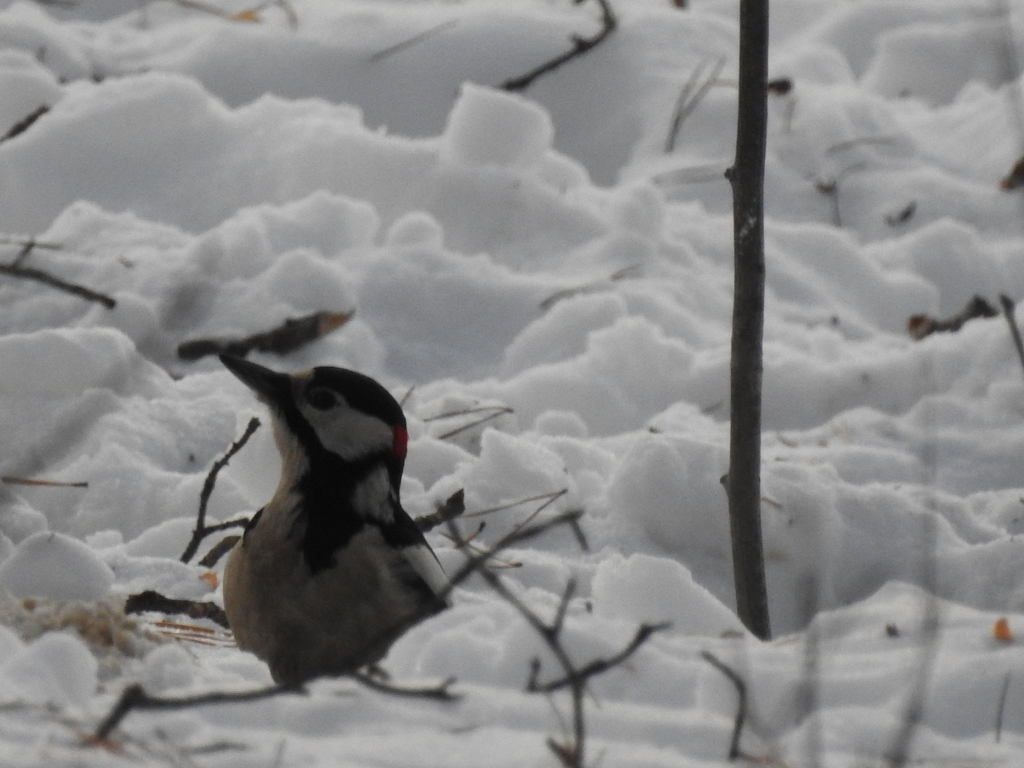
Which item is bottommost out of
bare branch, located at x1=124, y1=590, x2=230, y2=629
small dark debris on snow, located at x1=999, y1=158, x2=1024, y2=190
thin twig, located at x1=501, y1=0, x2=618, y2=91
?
small dark debris on snow, located at x1=999, y1=158, x2=1024, y2=190

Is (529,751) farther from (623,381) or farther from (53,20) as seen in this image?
(53,20)

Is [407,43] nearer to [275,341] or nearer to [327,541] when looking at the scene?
[275,341]

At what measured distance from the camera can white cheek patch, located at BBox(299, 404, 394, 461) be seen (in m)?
4.04

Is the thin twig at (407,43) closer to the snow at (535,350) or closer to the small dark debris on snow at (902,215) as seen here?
the snow at (535,350)

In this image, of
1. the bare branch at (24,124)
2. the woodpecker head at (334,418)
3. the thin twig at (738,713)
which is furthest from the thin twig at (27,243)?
the thin twig at (738,713)

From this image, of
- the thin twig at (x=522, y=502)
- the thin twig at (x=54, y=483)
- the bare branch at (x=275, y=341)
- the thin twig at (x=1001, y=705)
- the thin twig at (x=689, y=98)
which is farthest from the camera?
the thin twig at (x=689, y=98)

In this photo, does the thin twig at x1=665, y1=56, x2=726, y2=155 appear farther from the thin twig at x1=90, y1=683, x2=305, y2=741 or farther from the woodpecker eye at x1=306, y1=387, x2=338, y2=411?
the thin twig at x1=90, y1=683, x2=305, y2=741

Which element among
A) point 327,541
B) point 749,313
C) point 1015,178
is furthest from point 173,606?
point 1015,178

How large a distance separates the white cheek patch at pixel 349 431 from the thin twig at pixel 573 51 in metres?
3.96

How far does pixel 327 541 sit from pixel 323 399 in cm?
44

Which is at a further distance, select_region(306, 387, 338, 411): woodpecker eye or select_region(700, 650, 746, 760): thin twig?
select_region(306, 387, 338, 411): woodpecker eye

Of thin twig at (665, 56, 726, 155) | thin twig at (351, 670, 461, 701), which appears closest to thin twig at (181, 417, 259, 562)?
thin twig at (351, 670, 461, 701)

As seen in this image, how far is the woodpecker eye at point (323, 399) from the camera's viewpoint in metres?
4.07

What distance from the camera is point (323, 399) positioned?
13.4ft
